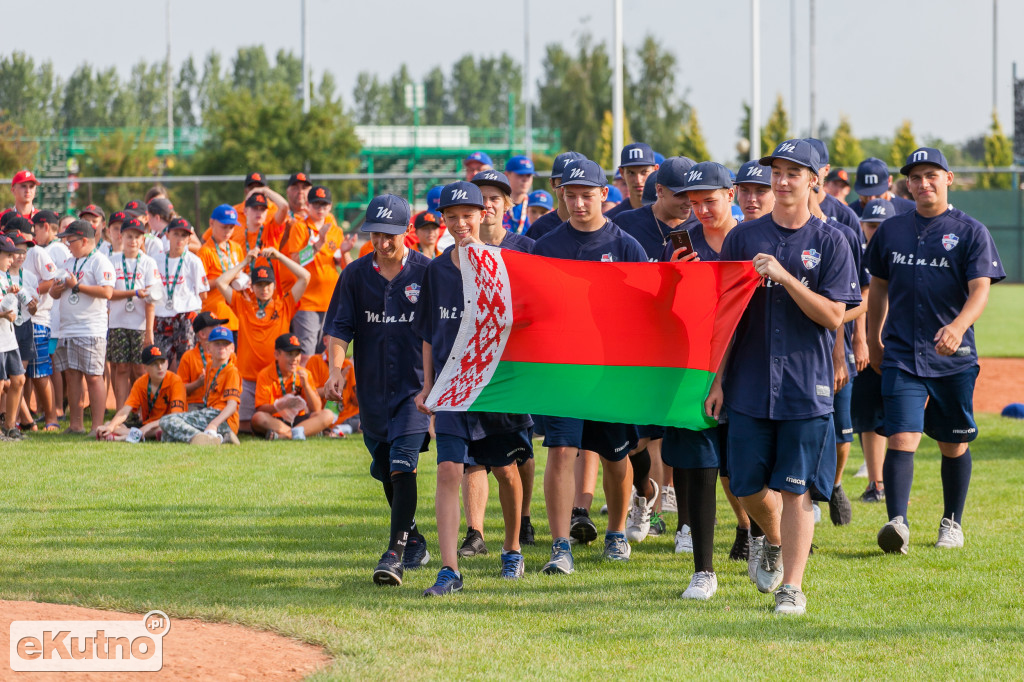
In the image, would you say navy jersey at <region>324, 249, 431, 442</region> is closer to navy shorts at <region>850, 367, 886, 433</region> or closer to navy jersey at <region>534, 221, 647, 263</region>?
navy jersey at <region>534, 221, 647, 263</region>

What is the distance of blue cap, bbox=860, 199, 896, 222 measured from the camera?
31.8 feet

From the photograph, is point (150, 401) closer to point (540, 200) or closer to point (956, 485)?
point (540, 200)

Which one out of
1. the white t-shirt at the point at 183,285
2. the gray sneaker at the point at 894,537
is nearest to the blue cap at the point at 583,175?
the gray sneaker at the point at 894,537

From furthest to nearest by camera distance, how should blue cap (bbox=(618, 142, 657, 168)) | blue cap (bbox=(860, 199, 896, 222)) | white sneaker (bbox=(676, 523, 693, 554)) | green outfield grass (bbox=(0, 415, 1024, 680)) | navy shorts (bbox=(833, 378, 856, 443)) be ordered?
1. blue cap (bbox=(860, 199, 896, 222))
2. blue cap (bbox=(618, 142, 657, 168))
3. navy shorts (bbox=(833, 378, 856, 443))
4. white sneaker (bbox=(676, 523, 693, 554))
5. green outfield grass (bbox=(0, 415, 1024, 680))

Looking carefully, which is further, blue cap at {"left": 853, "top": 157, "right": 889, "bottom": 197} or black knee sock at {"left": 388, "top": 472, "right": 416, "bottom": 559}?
blue cap at {"left": 853, "top": 157, "right": 889, "bottom": 197}

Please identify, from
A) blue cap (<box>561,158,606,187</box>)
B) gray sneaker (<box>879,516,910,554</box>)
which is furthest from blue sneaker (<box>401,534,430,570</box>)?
gray sneaker (<box>879,516,910,554</box>)

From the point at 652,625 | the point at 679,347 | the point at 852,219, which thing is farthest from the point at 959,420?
the point at 652,625

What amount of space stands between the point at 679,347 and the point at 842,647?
1.75 meters

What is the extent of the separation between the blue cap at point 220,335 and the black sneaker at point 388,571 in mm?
5908

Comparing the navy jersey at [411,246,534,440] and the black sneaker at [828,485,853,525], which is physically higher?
the navy jersey at [411,246,534,440]

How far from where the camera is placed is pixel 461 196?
654cm

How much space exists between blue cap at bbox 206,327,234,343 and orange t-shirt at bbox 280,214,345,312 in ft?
3.76

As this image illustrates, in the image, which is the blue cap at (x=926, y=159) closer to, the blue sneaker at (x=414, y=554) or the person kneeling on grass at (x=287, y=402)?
the blue sneaker at (x=414, y=554)

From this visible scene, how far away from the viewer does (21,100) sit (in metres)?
74.9
